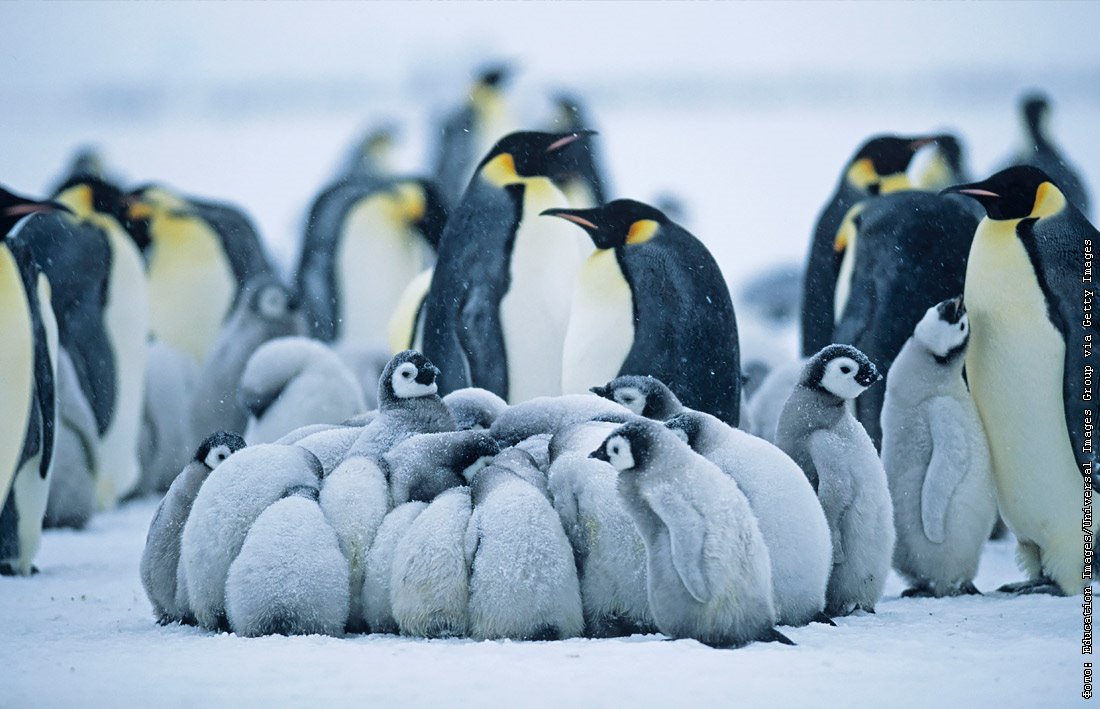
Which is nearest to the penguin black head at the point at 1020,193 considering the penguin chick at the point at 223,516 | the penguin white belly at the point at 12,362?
the penguin chick at the point at 223,516

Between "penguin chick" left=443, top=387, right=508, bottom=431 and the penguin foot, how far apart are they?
1339 millimetres

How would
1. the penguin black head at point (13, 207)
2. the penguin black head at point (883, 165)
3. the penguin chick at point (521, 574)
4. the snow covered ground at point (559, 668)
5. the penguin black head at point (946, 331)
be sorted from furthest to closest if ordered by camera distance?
the penguin black head at point (883, 165) → the penguin black head at point (13, 207) → the penguin black head at point (946, 331) → the penguin chick at point (521, 574) → the snow covered ground at point (559, 668)

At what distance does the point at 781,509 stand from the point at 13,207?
2190 mm

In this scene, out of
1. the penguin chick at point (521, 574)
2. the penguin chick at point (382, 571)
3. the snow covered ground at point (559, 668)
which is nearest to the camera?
the snow covered ground at point (559, 668)

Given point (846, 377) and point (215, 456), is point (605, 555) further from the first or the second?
point (215, 456)

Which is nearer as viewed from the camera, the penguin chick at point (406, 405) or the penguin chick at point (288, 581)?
the penguin chick at point (288, 581)

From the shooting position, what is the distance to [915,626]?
2.96 m

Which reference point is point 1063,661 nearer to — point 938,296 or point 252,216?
point 938,296

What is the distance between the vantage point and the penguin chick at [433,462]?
2906 millimetres

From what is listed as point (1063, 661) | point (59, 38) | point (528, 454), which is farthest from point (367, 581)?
point (59, 38)

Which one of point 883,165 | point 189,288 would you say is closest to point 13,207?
point 883,165

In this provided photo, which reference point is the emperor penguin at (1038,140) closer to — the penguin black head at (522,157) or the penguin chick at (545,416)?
the penguin black head at (522,157)

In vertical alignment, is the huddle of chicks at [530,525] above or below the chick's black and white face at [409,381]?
below

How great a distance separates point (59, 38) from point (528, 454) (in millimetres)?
2898
